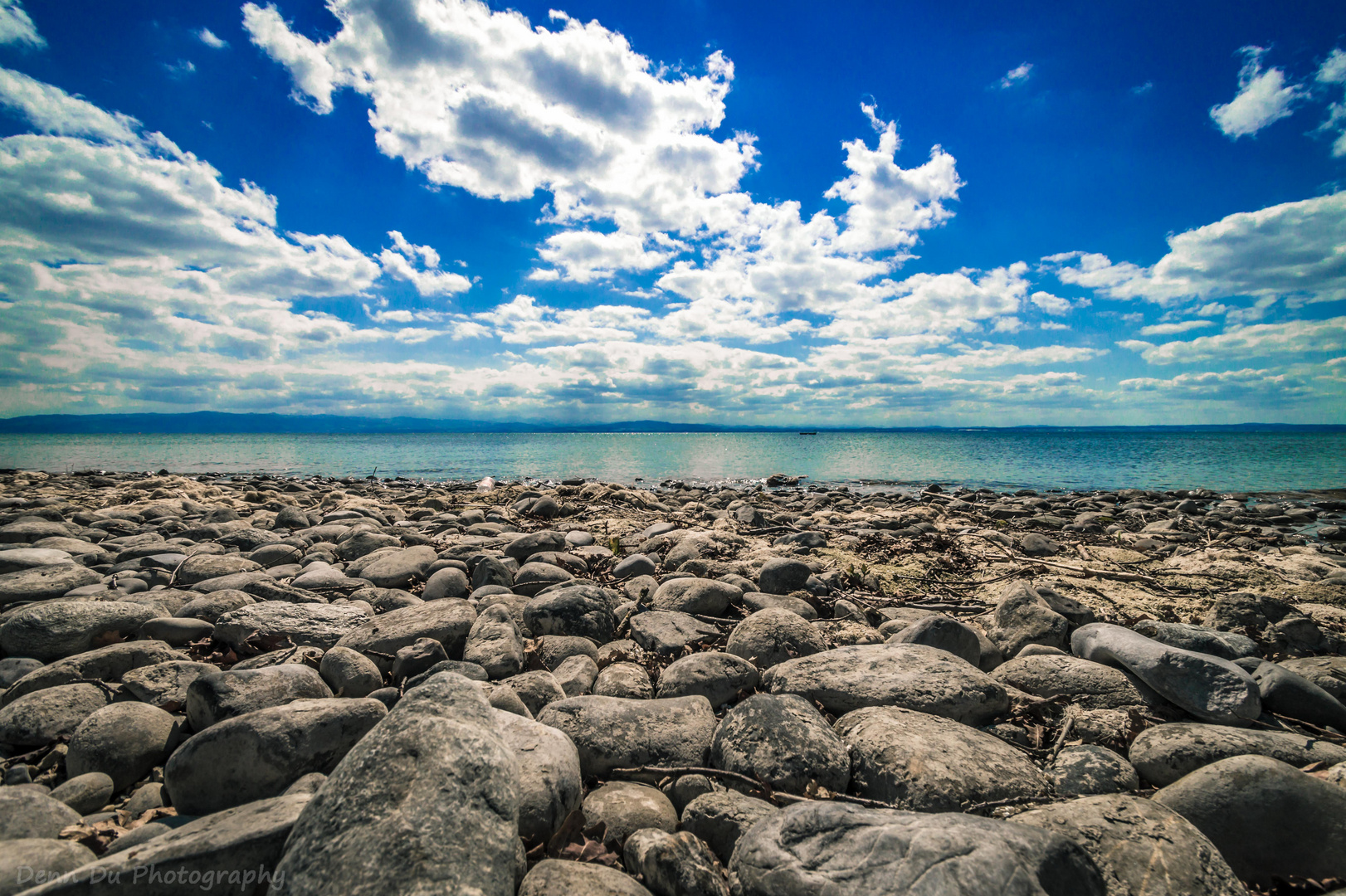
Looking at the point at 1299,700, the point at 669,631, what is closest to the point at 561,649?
the point at 669,631

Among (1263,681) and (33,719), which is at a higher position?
(1263,681)

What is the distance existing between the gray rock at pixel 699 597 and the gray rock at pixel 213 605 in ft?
11.8

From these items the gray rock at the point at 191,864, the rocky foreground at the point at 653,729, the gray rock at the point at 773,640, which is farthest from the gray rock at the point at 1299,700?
the gray rock at the point at 191,864

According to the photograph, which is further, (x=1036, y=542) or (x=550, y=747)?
(x=1036, y=542)

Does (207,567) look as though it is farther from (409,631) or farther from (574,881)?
(574,881)

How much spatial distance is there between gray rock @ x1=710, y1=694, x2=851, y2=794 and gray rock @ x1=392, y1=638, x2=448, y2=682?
2.09m

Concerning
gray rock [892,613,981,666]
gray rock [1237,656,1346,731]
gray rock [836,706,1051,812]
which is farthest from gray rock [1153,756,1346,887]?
gray rock [892,613,981,666]

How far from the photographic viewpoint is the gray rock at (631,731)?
2.94m

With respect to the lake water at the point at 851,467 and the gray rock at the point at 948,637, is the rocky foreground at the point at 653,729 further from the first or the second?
the lake water at the point at 851,467

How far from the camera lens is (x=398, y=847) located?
1.63 metres

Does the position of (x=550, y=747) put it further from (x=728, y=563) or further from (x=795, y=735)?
(x=728, y=563)

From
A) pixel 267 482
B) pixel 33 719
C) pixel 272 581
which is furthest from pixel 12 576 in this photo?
pixel 267 482

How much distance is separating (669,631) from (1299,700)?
3.94 meters

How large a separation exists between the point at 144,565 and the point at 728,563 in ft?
21.7
